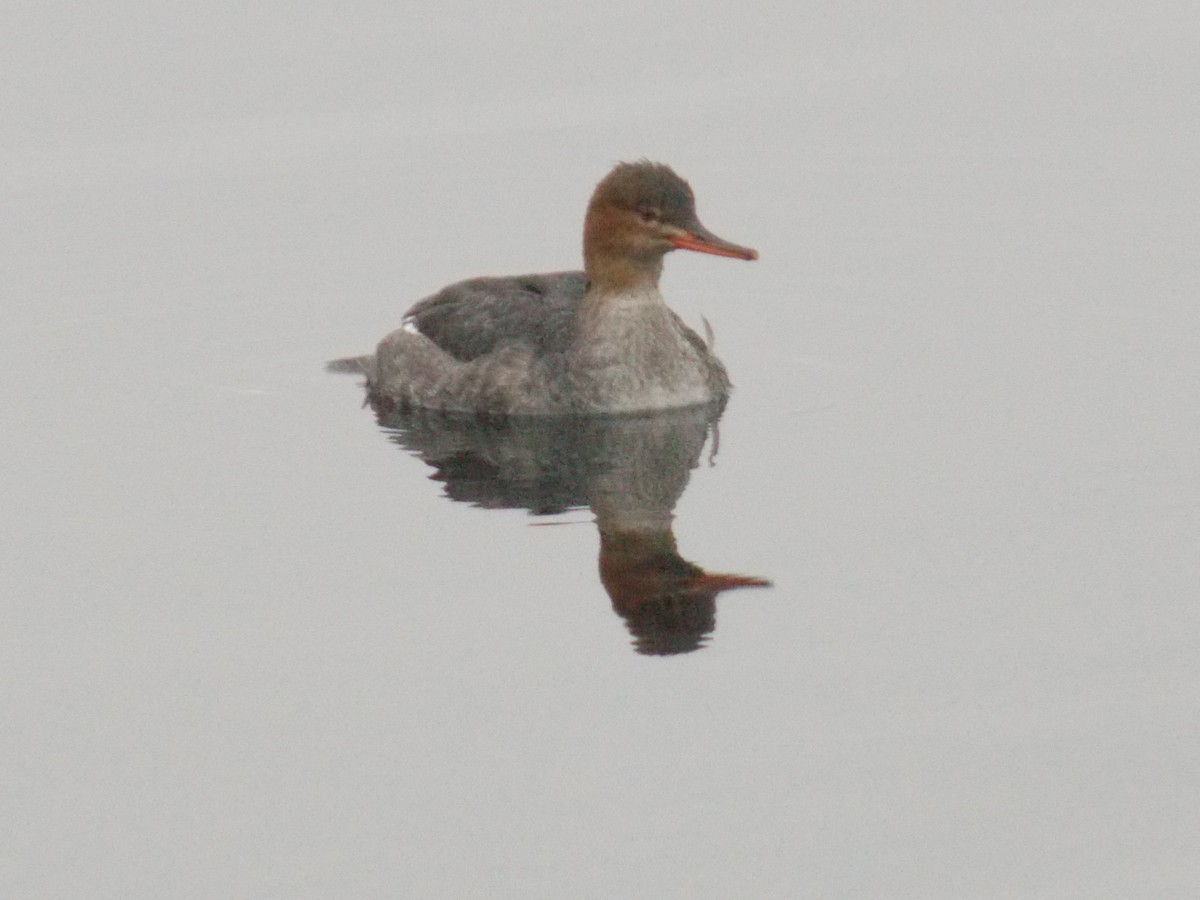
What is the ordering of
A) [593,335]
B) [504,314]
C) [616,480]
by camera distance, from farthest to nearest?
1. [504,314]
2. [593,335]
3. [616,480]

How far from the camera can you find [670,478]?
49.5 feet

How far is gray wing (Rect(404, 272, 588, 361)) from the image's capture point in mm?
16797

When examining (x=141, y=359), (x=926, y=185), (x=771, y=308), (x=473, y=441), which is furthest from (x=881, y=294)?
(x=141, y=359)

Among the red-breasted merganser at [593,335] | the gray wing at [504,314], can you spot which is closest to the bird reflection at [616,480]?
the red-breasted merganser at [593,335]

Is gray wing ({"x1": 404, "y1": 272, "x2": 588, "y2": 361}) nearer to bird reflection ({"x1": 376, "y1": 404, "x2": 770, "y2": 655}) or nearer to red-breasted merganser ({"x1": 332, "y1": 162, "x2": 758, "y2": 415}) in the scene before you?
red-breasted merganser ({"x1": 332, "y1": 162, "x2": 758, "y2": 415})

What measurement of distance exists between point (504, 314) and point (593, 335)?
0.72 meters

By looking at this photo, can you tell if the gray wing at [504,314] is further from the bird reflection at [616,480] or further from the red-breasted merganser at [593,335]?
the bird reflection at [616,480]

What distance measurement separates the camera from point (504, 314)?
668 inches

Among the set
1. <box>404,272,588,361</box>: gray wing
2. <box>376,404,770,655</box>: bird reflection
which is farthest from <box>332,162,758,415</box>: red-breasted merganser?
<box>376,404,770,655</box>: bird reflection

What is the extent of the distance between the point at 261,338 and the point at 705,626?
21.3ft

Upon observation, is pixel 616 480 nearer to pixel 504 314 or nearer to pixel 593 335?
pixel 593 335

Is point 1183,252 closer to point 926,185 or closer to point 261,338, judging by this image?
point 926,185

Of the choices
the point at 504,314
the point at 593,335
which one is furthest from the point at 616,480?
the point at 504,314

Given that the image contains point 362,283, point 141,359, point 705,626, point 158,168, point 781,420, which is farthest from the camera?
point 158,168
